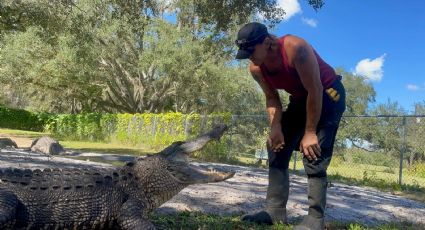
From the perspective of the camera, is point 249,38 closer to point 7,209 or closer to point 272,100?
point 272,100

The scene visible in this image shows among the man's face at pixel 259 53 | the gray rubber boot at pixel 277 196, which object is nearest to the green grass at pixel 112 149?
the gray rubber boot at pixel 277 196

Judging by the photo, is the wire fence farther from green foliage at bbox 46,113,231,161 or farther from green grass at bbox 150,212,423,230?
green grass at bbox 150,212,423,230

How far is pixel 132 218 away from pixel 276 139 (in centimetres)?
164

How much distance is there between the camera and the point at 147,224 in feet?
11.6

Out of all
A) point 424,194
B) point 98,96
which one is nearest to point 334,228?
point 424,194

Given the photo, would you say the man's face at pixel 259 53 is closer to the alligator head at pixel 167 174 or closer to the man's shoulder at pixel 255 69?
the man's shoulder at pixel 255 69

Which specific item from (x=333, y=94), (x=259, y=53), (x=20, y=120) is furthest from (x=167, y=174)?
(x=20, y=120)

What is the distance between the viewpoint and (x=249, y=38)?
374 cm

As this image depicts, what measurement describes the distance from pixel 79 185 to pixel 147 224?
2.13ft

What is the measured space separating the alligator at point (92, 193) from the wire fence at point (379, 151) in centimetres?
971

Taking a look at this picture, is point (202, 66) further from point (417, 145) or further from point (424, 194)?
point (424, 194)

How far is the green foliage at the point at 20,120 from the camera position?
142ft

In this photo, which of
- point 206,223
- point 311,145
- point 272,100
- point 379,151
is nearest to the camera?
point 311,145

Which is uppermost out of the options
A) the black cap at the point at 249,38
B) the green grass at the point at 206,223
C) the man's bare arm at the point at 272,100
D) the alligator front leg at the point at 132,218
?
the black cap at the point at 249,38
